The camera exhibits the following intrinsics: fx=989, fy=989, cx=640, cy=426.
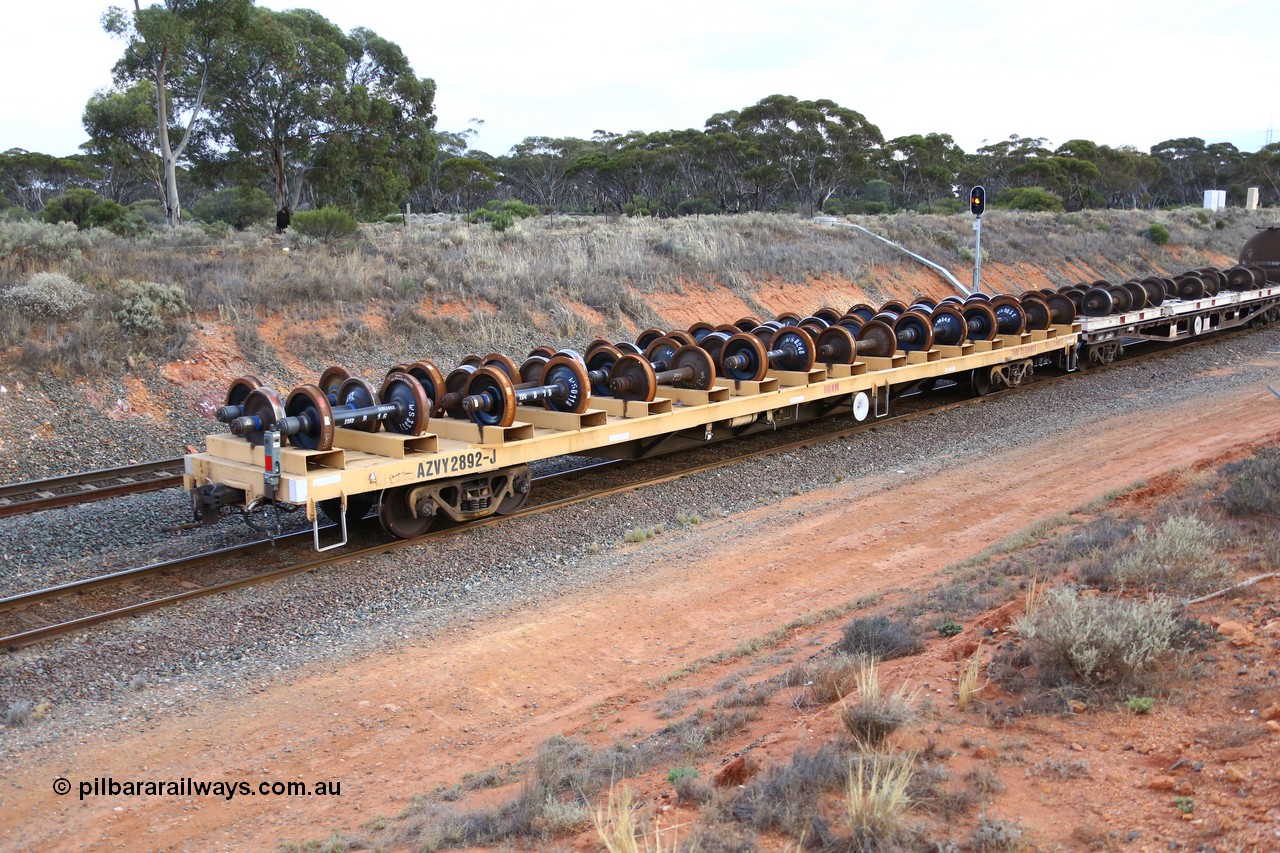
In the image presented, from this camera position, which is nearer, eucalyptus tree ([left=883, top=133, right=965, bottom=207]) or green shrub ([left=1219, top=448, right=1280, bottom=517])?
green shrub ([left=1219, top=448, right=1280, bottom=517])

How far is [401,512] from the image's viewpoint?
32.3 ft

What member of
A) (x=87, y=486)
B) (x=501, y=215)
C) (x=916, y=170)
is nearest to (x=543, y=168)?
(x=916, y=170)

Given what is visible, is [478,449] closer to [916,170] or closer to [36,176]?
[36,176]

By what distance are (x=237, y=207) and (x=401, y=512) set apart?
108ft

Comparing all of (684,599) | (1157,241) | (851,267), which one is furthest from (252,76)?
(1157,241)

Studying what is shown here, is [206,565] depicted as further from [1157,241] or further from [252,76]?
[1157,241]

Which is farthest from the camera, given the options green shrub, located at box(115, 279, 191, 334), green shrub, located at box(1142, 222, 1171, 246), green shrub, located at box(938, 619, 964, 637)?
green shrub, located at box(1142, 222, 1171, 246)

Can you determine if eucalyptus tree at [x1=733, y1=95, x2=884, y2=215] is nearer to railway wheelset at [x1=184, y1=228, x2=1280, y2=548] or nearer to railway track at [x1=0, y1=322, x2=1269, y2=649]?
railway wheelset at [x1=184, y1=228, x2=1280, y2=548]

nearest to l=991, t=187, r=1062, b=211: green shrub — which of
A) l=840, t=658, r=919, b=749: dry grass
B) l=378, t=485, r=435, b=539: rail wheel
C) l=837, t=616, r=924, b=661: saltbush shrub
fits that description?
l=378, t=485, r=435, b=539: rail wheel

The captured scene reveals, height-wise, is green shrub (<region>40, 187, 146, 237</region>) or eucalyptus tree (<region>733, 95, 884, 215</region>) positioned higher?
eucalyptus tree (<region>733, 95, 884, 215</region>)

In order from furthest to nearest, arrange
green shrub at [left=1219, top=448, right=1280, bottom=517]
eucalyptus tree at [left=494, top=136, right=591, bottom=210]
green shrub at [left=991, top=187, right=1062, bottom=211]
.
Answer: eucalyptus tree at [left=494, top=136, right=591, bottom=210]
green shrub at [left=991, top=187, right=1062, bottom=211]
green shrub at [left=1219, top=448, right=1280, bottom=517]

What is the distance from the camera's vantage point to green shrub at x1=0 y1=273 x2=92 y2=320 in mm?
15438

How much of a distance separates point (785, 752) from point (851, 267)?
27.4 m

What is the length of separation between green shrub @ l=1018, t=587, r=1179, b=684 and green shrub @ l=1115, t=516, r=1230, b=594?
968mm
